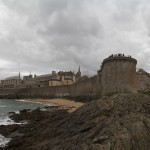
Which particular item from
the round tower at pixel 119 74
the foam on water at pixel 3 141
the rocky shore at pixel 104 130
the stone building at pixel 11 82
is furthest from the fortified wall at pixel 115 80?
the stone building at pixel 11 82

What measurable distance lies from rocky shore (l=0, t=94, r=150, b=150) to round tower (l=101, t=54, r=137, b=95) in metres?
23.0

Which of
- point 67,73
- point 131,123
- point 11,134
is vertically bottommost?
point 11,134

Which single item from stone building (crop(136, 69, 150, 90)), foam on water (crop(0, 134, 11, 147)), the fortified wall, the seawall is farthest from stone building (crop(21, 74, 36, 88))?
foam on water (crop(0, 134, 11, 147))

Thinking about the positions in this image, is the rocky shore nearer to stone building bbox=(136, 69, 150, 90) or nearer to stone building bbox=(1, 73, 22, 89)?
stone building bbox=(136, 69, 150, 90)

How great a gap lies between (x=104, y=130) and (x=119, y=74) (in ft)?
97.8

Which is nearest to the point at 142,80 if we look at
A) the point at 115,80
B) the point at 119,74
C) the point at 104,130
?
the point at 119,74

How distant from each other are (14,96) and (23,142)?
76382 mm

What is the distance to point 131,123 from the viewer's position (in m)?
11.8

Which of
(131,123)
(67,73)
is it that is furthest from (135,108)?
(67,73)

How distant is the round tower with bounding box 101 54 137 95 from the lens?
132 ft

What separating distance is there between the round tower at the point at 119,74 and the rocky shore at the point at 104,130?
75.5 ft

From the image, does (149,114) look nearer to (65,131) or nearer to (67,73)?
(65,131)

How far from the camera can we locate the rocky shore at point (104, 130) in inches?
411

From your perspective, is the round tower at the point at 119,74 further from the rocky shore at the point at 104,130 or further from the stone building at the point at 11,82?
the stone building at the point at 11,82
